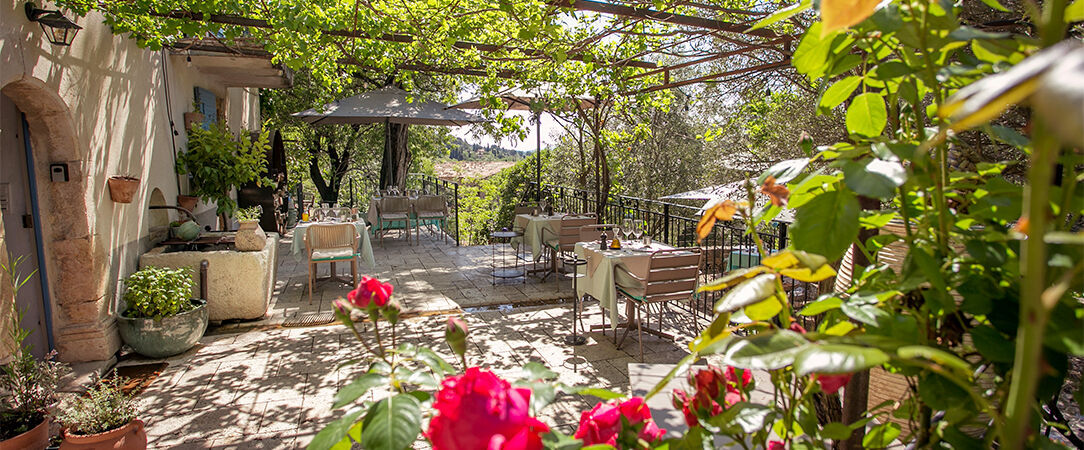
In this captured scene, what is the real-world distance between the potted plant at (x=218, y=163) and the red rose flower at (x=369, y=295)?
5809 millimetres

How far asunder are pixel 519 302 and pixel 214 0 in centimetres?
367

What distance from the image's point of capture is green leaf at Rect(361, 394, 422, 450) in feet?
1.82

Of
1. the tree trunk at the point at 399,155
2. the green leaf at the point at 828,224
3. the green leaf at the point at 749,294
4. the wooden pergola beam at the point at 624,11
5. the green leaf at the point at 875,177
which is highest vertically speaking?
the wooden pergola beam at the point at 624,11

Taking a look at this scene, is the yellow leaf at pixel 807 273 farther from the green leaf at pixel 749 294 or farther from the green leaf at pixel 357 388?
the green leaf at pixel 357 388

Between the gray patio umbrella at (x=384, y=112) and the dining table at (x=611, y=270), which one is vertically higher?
the gray patio umbrella at (x=384, y=112)

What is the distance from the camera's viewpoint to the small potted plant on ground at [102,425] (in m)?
2.57

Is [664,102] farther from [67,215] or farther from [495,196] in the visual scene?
[495,196]

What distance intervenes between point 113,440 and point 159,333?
5.74ft

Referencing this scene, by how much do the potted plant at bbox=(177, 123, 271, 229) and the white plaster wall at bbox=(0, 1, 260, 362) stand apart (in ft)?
0.74

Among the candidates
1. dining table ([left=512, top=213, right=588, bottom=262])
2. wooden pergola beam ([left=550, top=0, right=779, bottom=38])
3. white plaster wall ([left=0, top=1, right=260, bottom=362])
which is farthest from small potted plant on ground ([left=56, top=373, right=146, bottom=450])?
dining table ([left=512, top=213, right=588, bottom=262])

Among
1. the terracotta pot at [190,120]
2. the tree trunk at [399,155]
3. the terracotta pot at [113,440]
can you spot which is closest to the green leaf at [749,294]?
the terracotta pot at [113,440]

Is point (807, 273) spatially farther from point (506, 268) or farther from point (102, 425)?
point (506, 268)

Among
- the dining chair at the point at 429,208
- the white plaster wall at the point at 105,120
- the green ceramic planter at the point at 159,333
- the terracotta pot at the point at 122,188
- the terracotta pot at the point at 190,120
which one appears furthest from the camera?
the dining chair at the point at 429,208

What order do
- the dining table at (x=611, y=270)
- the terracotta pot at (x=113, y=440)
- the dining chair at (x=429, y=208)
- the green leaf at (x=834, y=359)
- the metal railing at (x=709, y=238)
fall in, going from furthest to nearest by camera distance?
the dining chair at (x=429, y=208) < the metal railing at (x=709, y=238) < the dining table at (x=611, y=270) < the terracotta pot at (x=113, y=440) < the green leaf at (x=834, y=359)
